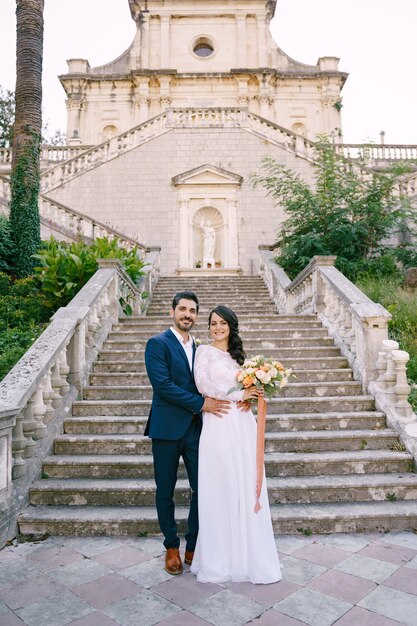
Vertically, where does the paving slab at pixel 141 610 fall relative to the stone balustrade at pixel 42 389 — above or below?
below

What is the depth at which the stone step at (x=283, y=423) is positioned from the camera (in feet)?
16.8

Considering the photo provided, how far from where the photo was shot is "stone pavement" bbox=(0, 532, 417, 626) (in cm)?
271

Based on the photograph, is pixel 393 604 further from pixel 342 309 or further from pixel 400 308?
pixel 400 308

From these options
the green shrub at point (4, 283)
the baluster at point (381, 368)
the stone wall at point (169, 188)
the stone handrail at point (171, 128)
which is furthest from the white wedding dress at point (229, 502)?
the stone handrail at point (171, 128)

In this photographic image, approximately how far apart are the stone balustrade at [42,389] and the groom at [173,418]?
136 cm

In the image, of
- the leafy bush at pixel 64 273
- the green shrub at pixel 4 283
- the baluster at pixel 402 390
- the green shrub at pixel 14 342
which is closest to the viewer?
the baluster at pixel 402 390

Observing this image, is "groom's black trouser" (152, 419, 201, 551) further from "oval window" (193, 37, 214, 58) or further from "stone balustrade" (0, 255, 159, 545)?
"oval window" (193, 37, 214, 58)

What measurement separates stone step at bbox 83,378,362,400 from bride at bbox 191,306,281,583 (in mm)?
2648

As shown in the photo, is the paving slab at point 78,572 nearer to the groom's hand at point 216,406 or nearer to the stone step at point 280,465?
the stone step at point 280,465

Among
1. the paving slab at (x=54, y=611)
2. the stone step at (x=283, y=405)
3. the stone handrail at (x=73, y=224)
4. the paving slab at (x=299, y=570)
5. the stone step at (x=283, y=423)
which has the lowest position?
the paving slab at (x=54, y=611)

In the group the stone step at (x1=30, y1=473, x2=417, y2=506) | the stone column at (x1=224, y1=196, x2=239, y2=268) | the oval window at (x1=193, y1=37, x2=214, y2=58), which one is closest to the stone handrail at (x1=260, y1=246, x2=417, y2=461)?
the stone step at (x1=30, y1=473, x2=417, y2=506)

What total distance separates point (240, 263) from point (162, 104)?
1425cm

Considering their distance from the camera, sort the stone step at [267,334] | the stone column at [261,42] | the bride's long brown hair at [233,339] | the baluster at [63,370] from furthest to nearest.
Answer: the stone column at [261,42] → the stone step at [267,334] → the baluster at [63,370] → the bride's long brown hair at [233,339]

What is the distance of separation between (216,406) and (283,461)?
1742 mm
